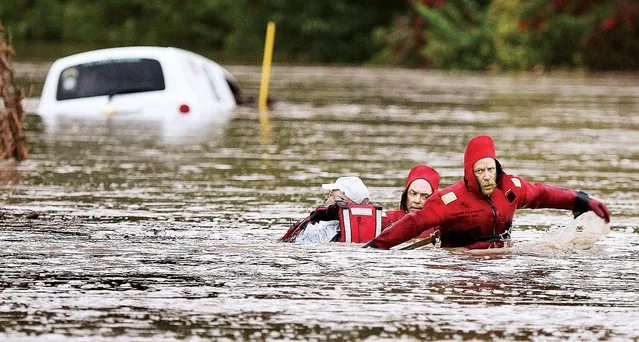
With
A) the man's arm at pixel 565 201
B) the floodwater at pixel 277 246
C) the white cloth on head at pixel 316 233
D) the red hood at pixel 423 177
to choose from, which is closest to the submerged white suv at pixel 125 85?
the floodwater at pixel 277 246

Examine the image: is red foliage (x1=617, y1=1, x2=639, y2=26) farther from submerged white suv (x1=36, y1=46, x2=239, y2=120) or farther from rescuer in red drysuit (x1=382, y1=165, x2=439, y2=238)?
rescuer in red drysuit (x1=382, y1=165, x2=439, y2=238)

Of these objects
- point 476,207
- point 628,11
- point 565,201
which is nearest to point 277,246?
point 476,207

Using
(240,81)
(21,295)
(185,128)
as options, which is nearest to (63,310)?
(21,295)

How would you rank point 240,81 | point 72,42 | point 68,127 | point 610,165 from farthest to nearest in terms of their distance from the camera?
point 72,42, point 240,81, point 68,127, point 610,165

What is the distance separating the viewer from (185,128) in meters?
24.4

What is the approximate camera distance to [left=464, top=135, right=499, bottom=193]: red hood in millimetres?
11617

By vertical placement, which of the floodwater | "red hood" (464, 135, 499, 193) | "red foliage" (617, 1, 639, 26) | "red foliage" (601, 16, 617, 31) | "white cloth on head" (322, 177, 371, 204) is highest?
"red foliage" (617, 1, 639, 26)

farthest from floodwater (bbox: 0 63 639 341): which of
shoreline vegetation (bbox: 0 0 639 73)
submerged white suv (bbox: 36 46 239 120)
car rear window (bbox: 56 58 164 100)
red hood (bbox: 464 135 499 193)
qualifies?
shoreline vegetation (bbox: 0 0 639 73)

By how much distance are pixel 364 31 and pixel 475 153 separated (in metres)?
50.5

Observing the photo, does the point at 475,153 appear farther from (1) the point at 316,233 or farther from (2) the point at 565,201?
(1) the point at 316,233

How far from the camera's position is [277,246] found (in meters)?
12.2

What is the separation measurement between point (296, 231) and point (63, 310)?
3341 millimetres

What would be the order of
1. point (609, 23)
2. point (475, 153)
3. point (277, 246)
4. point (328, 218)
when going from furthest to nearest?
1. point (609, 23)
2. point (328, 218)
3. point (277, 246)
4. point (475, 153)

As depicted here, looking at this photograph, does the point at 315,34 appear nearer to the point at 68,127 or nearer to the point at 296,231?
the point at 68,127
